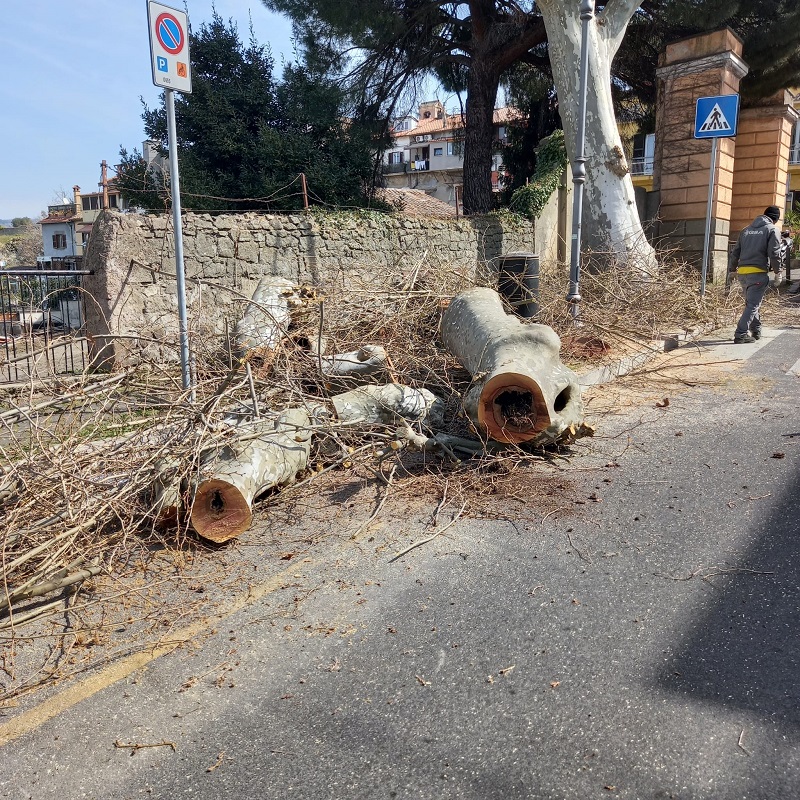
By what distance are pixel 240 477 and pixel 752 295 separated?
26.9 ft

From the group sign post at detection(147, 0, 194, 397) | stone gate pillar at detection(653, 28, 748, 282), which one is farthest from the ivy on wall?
sign post at detection(147, 0, 194, 397)

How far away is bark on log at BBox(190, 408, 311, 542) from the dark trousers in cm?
751

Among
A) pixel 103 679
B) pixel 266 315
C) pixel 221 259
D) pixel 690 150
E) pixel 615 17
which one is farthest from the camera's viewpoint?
pixel 690 150

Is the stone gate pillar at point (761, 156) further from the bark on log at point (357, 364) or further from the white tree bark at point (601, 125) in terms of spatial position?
the bark on log at point (357, 364)

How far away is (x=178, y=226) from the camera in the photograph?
212 inches

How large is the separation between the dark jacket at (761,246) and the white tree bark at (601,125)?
1504mm

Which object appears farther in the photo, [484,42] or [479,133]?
[479,133]

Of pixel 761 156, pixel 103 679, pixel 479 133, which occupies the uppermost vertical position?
pixel 479 133

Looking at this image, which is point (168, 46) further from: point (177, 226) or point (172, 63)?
point (177, 226)

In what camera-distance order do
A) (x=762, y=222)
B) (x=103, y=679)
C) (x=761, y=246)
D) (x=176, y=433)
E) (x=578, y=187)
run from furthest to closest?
(x=762, y=222)
(x=761, y=246)
(x=578, y=187)
(x=176, y=433)
(x=103, y=679)

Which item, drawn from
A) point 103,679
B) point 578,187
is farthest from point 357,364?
point 578,187

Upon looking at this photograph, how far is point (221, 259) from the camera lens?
29.7 ft

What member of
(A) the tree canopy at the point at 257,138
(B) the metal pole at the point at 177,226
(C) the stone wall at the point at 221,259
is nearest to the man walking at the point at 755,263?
(C) the stone wall at the point at 221,259

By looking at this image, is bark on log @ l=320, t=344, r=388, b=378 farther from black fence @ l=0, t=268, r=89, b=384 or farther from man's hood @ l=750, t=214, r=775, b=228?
man's hood @ l=750, t=214, r=775, b=228
